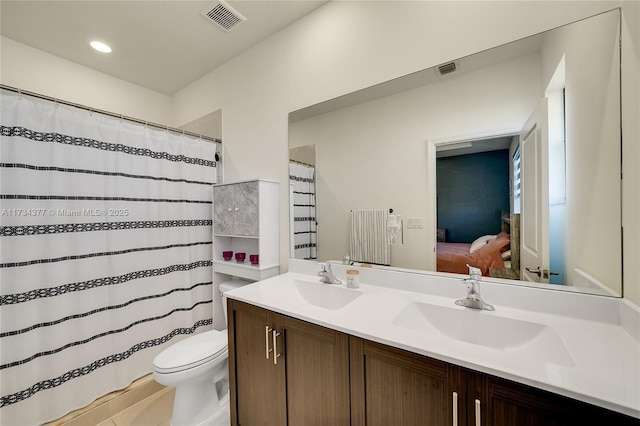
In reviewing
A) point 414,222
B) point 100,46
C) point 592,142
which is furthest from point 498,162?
point 100,46

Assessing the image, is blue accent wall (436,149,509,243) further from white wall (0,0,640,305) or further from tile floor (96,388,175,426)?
tile floor (96,388,175,426)

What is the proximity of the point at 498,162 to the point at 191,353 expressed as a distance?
1949mm

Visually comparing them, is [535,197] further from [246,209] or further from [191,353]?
[191,353]

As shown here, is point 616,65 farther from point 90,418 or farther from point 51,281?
point 90,418

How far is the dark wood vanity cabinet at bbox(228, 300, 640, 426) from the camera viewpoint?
2.12 ft

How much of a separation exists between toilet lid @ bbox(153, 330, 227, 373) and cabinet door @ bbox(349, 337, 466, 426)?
3.19ft

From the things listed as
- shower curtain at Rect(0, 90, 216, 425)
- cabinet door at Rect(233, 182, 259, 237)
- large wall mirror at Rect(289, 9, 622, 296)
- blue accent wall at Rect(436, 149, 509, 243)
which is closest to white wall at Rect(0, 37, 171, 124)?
shower curtain at Rect(0, 90, 216, 425)

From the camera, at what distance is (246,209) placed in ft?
6.08

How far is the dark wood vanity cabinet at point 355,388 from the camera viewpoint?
25.5 inches

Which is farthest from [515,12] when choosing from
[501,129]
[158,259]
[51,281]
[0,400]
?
[0,400]

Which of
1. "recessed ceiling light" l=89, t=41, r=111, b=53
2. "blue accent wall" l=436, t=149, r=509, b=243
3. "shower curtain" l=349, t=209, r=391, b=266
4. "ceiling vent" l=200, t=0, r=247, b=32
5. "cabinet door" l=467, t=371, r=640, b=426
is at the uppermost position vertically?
"ceiling vent" l=200, t=0, r=247, b=32

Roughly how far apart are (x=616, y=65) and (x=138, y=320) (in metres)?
2.84

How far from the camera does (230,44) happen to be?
2.01 m

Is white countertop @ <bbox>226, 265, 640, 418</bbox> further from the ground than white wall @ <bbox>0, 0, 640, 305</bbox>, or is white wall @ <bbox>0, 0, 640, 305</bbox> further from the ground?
white wall @ <bbox>0, 0, 640, 305</bbox>
